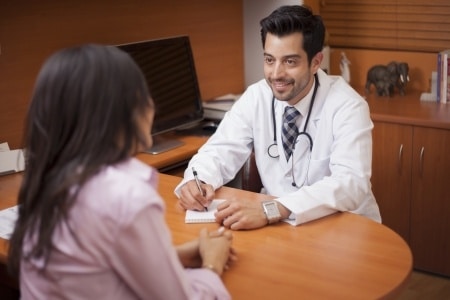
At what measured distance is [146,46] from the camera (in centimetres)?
282

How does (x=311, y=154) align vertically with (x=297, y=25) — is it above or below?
below

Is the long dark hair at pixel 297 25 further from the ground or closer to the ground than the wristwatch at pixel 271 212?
further from the ground

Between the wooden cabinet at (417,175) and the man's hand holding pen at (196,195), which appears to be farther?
the wooden cabinet at (417,175)

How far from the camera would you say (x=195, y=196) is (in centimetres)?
206

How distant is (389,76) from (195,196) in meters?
1.82

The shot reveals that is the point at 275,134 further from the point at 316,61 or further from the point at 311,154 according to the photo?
the point at 316,61

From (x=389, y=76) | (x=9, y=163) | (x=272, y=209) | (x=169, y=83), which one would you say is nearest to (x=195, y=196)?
(x=272, y=209)

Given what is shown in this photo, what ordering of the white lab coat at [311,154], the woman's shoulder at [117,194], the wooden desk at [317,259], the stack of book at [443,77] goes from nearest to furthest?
the woman's shoulder at [117,194]
the wooden desk at [317,259]
the white lab coat at [311,154]
the stack of book at [443,77]

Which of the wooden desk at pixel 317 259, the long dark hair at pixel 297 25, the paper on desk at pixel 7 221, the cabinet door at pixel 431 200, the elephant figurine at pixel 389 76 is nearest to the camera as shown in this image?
the wooden desk at pixel 317 259

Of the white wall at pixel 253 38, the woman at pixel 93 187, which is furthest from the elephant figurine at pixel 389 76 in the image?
the woman at pixel 93 187

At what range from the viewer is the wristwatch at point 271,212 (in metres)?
1.92

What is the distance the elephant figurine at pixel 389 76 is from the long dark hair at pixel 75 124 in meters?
2.51

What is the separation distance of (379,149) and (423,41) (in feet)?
2.55

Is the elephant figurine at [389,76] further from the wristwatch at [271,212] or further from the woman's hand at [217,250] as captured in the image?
the woman's hand at [217,250]
